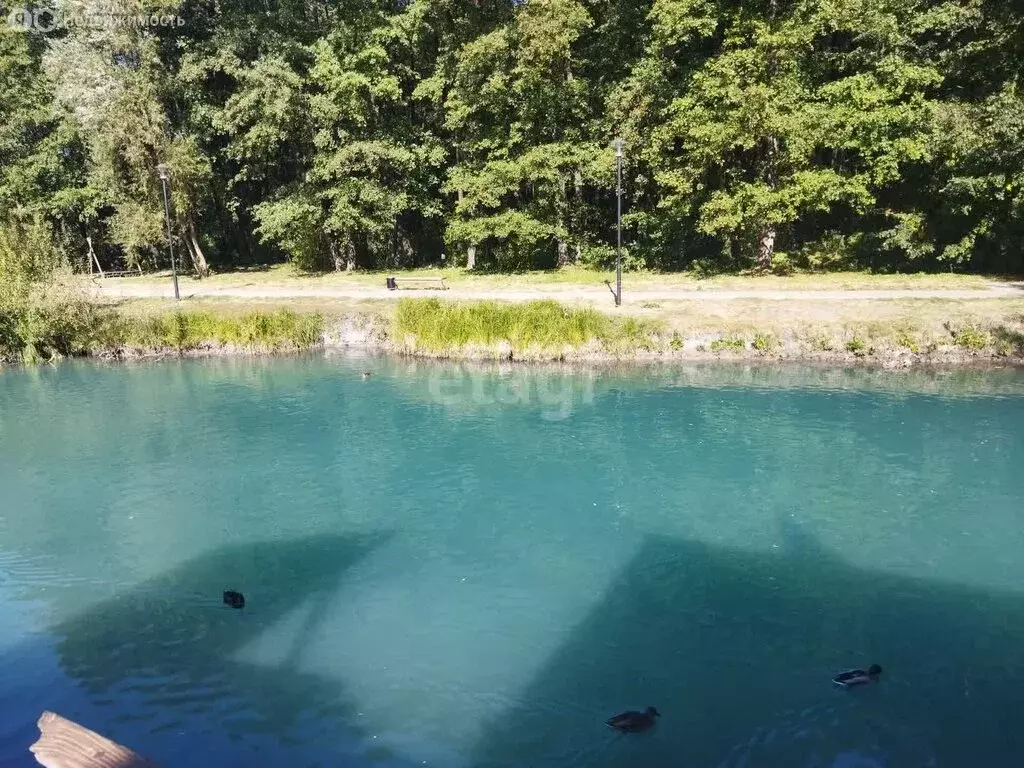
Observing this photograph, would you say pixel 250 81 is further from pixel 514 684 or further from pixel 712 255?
pixel 514 684

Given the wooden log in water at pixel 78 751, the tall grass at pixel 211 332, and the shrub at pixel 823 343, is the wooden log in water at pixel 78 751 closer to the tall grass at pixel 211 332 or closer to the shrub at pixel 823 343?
the shrub at pixel 823 343

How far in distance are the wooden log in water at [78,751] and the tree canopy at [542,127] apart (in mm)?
29087

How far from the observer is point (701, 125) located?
99.6 feet

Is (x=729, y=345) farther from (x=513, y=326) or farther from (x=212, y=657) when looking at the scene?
(x=212, y=657)

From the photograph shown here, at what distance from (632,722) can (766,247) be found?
28.0m

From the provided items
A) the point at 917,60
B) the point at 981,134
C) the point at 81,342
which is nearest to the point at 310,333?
the point at 81,342

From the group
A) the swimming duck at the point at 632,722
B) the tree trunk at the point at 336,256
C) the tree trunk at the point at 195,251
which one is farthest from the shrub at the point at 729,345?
the tree trunk at the point at 195,251

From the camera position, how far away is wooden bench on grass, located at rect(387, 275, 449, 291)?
32.6m

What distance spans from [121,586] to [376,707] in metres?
5.48

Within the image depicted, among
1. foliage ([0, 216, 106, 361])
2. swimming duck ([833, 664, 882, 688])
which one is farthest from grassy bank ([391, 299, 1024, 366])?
swimming duck ([833, 664, 882, 688])

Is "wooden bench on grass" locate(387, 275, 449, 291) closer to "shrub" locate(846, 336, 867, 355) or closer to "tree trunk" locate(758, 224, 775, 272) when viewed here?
"tree trunk" locate(758, 224, 775, 272)

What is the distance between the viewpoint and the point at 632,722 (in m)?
8.27

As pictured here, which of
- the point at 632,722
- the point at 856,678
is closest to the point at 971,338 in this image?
the point at 856,678

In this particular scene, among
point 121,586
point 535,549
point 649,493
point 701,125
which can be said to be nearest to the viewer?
point 121,586
